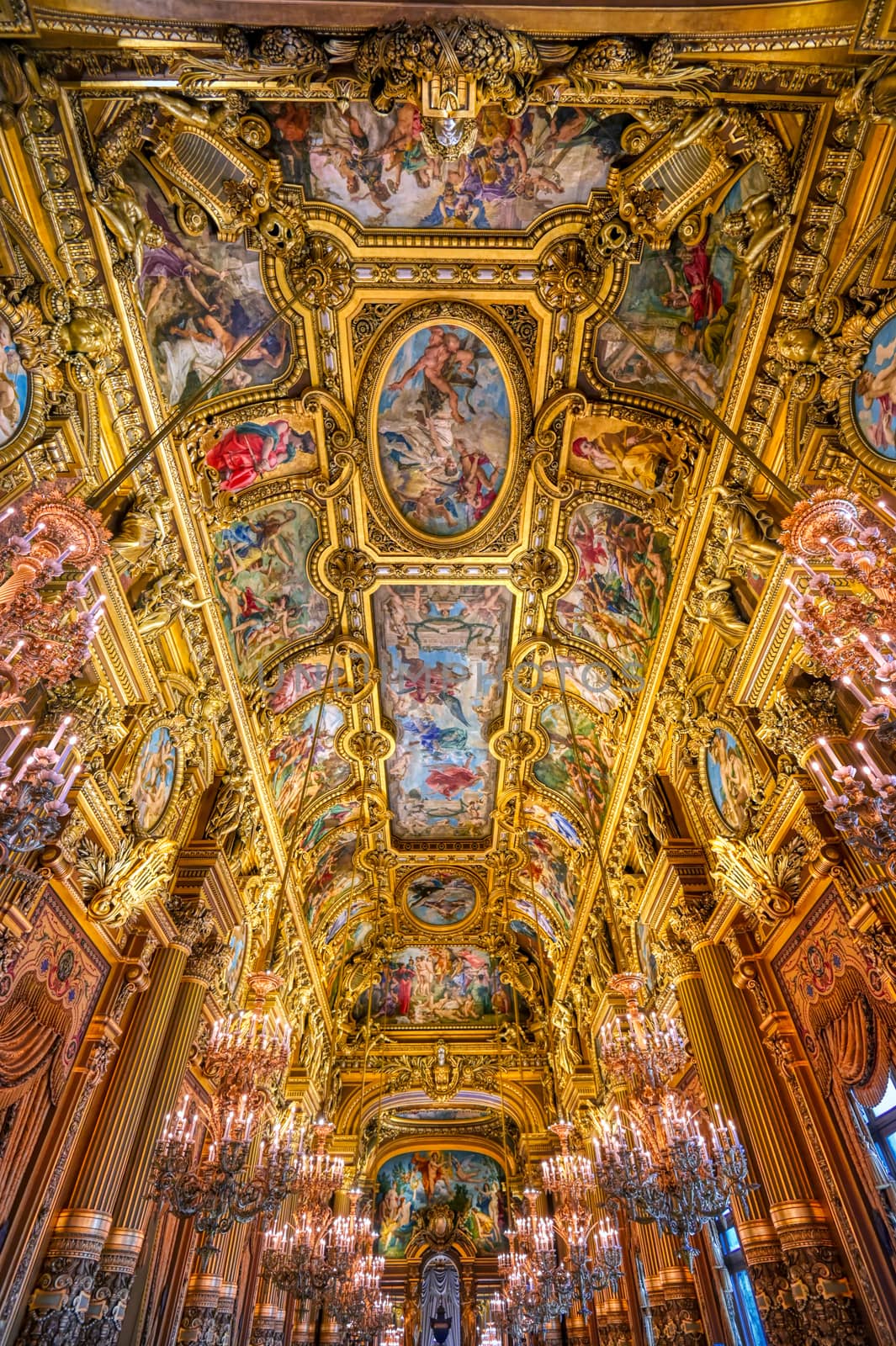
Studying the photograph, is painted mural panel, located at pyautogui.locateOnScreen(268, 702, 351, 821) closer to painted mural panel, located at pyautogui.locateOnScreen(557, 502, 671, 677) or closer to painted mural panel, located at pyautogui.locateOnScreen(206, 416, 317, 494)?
painted mural panel, located at pyautogui.locateOnScreen(206, 416, 317, 494)

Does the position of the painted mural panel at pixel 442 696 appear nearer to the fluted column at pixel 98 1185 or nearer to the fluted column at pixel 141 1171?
the fluted column at pixel 141 1171

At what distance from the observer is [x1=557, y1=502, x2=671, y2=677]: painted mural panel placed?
Result: 11094 mm

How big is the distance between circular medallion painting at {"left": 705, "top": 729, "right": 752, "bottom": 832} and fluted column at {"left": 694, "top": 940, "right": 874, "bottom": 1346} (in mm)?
2178

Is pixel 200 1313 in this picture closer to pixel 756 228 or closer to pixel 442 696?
pixel 442 696

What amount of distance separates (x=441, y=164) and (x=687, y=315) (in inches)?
130

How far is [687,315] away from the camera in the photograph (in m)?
8.94

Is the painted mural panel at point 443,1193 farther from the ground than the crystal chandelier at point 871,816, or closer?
farther from the ground

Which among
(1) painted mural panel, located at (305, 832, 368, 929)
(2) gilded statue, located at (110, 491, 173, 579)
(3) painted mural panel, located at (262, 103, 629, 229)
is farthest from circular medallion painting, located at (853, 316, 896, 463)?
(1) painted mural panel, located at (305, 832, 368, 929)

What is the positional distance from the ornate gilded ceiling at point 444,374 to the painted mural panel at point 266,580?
55mm

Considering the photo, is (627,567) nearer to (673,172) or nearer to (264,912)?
(673,172)

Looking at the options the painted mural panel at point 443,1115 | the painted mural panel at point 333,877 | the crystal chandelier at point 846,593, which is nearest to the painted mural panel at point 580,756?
the painted mural panel at point 333,877

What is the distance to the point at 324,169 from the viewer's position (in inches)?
319

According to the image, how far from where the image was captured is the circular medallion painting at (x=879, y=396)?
6523mm

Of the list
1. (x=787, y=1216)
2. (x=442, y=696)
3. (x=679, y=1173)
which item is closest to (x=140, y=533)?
(x=442, y=696)
